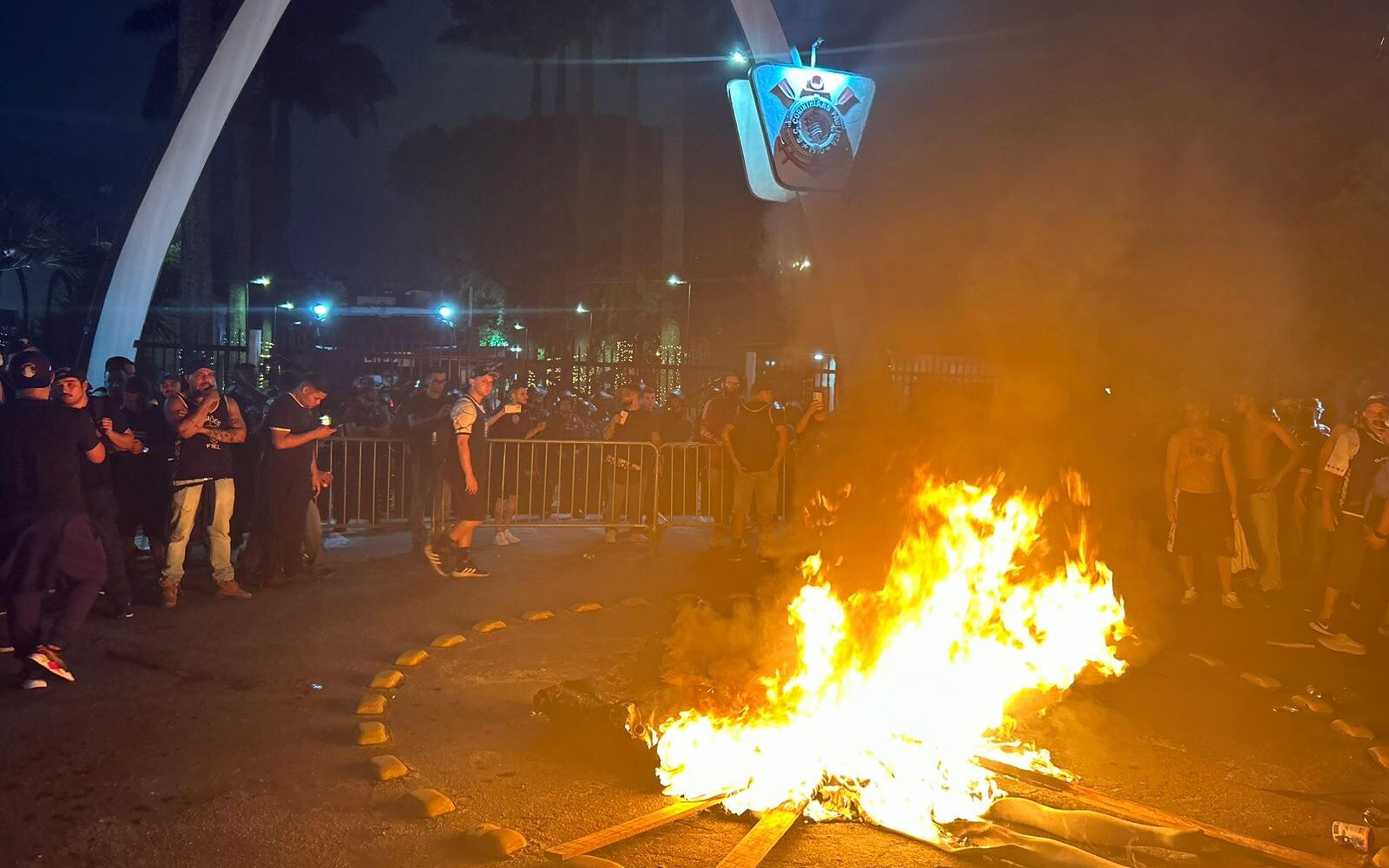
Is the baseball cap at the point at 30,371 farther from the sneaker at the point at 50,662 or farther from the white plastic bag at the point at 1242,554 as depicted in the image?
the white plastic bag at the point at 1242,554

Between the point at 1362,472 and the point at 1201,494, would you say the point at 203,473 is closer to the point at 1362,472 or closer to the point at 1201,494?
the point at 1201,494

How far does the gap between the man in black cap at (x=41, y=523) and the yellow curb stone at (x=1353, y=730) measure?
7.23 m

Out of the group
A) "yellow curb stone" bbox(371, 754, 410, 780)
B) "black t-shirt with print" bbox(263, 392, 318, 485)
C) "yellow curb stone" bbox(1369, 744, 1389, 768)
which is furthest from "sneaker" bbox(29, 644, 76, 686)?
"yellow curb stone" bbox(1369, 744, 1389, 768)

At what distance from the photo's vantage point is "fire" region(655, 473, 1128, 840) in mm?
4434

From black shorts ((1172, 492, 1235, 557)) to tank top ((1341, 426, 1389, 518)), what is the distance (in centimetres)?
99

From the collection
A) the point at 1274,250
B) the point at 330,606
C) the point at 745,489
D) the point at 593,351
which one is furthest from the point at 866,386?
the point at 593,351

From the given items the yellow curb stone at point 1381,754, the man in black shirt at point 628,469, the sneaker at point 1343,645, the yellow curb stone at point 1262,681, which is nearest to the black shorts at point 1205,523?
the sneaker at point 1343,645

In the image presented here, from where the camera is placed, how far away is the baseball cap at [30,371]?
19.7 feet

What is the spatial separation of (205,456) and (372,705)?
11.3 feet

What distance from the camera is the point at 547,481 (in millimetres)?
10844

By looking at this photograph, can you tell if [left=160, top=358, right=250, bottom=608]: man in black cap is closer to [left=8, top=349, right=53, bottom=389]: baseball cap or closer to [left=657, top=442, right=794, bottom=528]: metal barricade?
[left=8, top=349, right=53, bottom=389]: baseball cap

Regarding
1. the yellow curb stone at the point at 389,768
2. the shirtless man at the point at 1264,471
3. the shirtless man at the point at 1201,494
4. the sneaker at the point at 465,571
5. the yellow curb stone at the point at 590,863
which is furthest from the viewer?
the sneaker at the point at 465,571

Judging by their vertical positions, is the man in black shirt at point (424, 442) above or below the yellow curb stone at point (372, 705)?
above

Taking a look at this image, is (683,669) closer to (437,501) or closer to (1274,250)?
(437,501)
